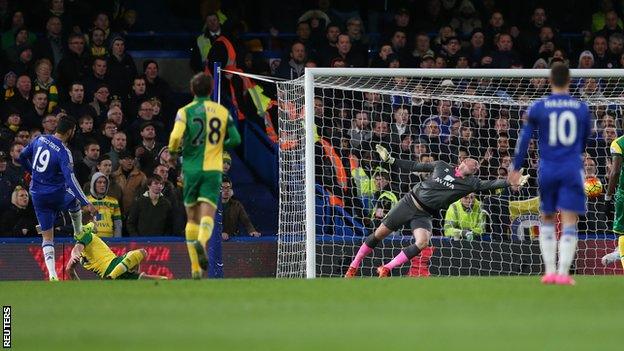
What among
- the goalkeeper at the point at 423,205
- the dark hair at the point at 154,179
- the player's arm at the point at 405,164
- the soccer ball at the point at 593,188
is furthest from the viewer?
the soccer ball at the point at 593,188

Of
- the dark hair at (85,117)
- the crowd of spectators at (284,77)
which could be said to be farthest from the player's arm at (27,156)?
the dark hair at (85,117)

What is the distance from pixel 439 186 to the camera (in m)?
19.0

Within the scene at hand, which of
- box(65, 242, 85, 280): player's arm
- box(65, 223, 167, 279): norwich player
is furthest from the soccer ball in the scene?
box(65, 242, 85, 280): player's arm

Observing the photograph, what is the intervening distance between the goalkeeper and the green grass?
518cm

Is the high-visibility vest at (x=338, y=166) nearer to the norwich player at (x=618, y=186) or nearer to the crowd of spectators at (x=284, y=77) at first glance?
the crowd of spectators at (x=284, y=77)

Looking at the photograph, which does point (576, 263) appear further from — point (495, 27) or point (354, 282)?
point (354, 282)

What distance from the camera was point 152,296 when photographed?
12016 mm

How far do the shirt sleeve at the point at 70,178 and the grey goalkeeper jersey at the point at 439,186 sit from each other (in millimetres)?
4331

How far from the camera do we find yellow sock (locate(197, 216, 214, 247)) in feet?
44.4

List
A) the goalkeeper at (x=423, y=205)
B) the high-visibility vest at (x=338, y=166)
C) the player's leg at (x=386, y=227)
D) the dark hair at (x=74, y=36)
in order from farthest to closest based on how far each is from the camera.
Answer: the dark hair at (x=74, y=36) → the high-visibility vest at (x=338, y=166) → the player's leg at (x=386, y=227) → the goalkeeper at (x=423, y=205)

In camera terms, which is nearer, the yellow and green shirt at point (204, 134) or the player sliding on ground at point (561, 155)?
the player sliding on ground at point (561, 155)

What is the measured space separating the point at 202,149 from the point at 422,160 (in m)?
6.96

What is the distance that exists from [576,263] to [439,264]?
191cm

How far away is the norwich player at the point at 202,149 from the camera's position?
13609 millimetres
